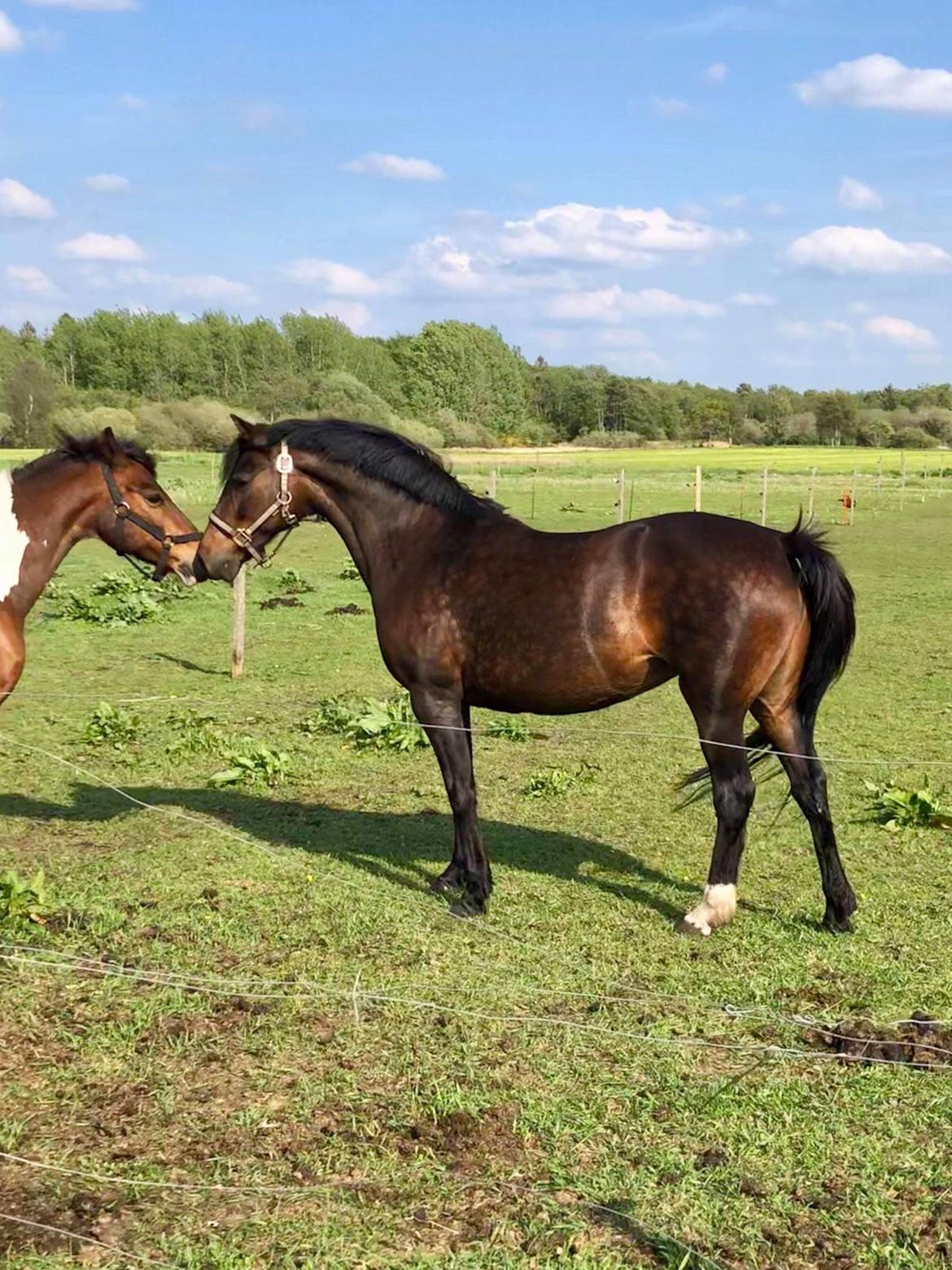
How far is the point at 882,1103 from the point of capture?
3805mm

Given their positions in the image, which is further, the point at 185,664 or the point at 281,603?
the point at 281,603

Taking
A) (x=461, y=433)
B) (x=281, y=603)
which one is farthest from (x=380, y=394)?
(x=281, y=603)

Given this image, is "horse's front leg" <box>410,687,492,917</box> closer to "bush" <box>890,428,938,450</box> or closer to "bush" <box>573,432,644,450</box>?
"bush" <box>573,432,644,450</box>

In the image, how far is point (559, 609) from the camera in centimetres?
551

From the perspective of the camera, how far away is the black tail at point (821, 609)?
536 centimetres

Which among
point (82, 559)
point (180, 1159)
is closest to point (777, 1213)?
point (180, 1159)

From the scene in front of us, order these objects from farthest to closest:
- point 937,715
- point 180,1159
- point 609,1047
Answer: point 937,715 < point 609,1047 < point 180,1159

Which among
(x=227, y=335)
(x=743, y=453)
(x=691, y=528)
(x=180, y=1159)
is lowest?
(x=180, y=1159)

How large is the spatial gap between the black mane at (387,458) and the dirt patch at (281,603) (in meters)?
10.1

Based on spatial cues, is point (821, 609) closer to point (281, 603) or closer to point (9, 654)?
point (9, 654)

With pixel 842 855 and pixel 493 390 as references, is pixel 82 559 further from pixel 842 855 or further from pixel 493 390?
pixel 493 390

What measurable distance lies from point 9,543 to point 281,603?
10.6 m

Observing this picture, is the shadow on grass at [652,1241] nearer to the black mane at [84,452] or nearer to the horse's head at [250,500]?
the horse's head at [250,500]

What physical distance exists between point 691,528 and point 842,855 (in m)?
2.42
